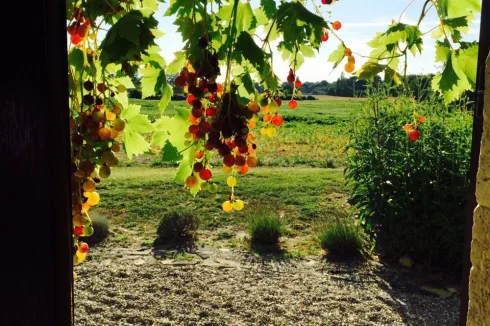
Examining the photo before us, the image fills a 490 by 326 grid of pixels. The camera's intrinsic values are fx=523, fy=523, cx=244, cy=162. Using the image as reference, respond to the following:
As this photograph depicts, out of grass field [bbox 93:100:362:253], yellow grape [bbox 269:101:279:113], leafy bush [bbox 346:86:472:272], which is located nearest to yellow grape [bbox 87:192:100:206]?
yellow grape [bbox 269:101:279:113]

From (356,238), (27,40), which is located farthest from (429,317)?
(27,40)

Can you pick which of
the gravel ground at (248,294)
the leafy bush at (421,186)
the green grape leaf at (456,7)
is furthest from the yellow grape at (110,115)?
the leafy bush at (421,186)

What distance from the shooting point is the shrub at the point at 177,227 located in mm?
5332

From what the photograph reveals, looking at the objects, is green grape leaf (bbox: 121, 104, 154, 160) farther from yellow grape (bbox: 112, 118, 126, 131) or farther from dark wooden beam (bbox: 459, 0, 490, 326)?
dark wooden beam (bbox: 459, 0, 490, 326)

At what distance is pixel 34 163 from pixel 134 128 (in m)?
0.79

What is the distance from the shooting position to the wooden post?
2.48 ft

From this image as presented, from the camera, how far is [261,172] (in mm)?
9094

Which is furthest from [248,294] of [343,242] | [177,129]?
[177,129]

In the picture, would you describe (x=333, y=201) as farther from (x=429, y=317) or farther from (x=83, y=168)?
(x=83, y=168)

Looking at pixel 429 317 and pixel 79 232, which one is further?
pixel 429 317

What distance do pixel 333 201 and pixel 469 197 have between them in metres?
6.10

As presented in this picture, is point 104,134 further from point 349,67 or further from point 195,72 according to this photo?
point 349,67

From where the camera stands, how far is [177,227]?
534 cm

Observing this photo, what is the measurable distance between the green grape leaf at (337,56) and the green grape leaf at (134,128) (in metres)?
0.58
